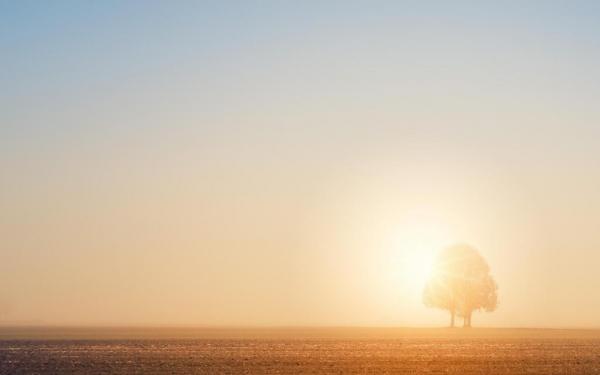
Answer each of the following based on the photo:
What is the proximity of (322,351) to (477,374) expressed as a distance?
22024mm

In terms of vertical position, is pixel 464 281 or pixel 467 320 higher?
pixel 464 281

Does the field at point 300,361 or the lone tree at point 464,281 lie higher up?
the lone tree at point 464,281

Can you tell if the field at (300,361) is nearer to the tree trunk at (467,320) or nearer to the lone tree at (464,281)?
the lone tree at (464,281)

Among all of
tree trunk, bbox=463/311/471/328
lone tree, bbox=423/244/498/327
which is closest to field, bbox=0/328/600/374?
lone tree, bbox=423/244/498/327

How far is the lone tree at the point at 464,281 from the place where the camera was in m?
150

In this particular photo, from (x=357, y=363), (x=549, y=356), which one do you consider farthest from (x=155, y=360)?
(x=549, y=356)

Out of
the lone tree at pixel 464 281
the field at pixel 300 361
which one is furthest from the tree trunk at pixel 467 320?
the field at pixel 300 361

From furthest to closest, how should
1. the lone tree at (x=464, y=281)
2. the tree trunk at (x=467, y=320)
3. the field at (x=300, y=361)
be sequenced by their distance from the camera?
the tree trunk at (x=467, y=320) → the lone tree at (x=464, y=281) → the field at (x=300, y=361)

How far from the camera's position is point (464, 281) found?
A: 15050 centimetres

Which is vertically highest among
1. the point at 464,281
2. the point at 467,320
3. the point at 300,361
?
the point at 464,281

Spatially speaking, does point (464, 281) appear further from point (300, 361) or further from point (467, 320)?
point (300, 361)

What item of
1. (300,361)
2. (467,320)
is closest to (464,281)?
(467,320)

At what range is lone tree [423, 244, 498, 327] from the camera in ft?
494

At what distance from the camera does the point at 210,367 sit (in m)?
50.5
